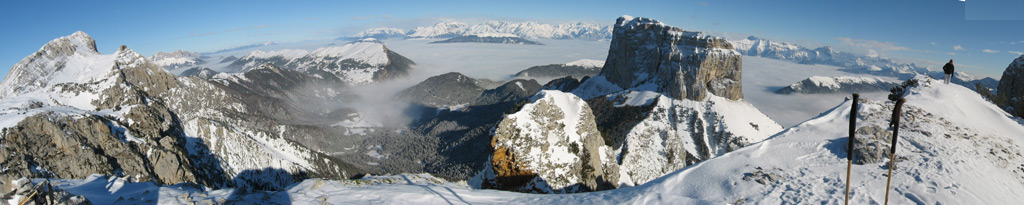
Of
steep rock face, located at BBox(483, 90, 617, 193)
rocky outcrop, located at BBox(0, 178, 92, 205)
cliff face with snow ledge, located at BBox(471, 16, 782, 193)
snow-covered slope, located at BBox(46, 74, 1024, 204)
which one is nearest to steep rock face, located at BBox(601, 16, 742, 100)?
cliff face with snow ledge, located at BBox(471, 16, 782, 193)

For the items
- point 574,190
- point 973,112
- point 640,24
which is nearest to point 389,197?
point 574,190

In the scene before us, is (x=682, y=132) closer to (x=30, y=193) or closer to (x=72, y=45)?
(x=30, y=193)

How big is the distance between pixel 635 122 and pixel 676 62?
5325cm

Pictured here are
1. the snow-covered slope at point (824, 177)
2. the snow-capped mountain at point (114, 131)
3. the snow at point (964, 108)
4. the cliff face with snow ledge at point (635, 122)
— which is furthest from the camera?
the snow-capped mountain at point (114, 131)

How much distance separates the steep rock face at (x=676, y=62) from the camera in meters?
133

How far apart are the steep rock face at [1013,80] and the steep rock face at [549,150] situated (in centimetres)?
5611

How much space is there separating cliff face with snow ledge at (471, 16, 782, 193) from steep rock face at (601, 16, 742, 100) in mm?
346

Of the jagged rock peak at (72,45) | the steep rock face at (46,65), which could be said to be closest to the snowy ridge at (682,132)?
the steep rock face at (46,65)

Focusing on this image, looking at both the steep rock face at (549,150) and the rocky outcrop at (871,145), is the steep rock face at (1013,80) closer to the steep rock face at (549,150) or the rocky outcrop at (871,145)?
the rocky outcrop at (871,145)

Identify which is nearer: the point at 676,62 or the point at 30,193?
the point at 30,193

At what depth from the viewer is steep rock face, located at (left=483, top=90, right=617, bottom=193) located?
3359cm

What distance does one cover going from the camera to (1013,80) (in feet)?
168

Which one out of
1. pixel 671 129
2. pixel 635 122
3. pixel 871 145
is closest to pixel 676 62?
pixel 671 129

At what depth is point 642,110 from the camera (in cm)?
11456
